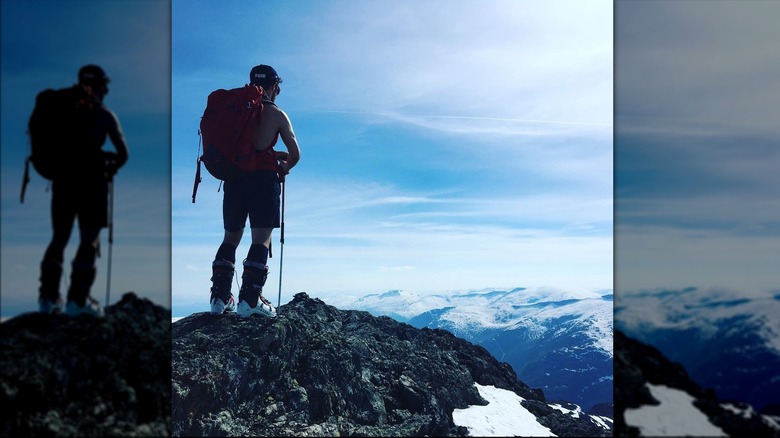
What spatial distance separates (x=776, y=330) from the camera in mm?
8336

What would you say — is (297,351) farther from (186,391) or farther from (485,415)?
(485,415)

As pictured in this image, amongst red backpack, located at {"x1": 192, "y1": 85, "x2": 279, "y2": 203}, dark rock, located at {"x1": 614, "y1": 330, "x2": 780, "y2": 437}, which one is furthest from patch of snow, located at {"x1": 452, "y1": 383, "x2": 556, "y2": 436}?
red backpack, located at {"x1": 192, "y1": 85, "x2": 279, "y2": 203}

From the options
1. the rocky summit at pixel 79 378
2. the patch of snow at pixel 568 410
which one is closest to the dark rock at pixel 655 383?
the patch of snow at pixel 568 410

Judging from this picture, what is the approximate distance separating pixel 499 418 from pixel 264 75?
674cm

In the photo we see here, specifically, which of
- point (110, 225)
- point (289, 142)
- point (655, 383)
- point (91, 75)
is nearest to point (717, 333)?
point (655, 383)

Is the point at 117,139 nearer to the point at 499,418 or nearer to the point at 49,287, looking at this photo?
the point at 49,287

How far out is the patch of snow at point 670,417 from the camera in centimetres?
593

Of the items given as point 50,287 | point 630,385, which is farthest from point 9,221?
point 630,385

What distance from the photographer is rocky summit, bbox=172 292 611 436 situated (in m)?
8.64

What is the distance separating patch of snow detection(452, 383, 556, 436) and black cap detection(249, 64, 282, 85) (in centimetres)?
622

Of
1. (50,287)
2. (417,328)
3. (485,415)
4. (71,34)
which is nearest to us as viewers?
(50,287)

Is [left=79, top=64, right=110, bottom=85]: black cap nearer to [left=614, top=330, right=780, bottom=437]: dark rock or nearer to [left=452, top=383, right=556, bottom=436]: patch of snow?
[left=614, top=330, right=780, bottom=437]: dark rock

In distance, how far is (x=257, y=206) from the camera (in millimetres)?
9328

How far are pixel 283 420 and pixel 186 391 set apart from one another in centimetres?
152
